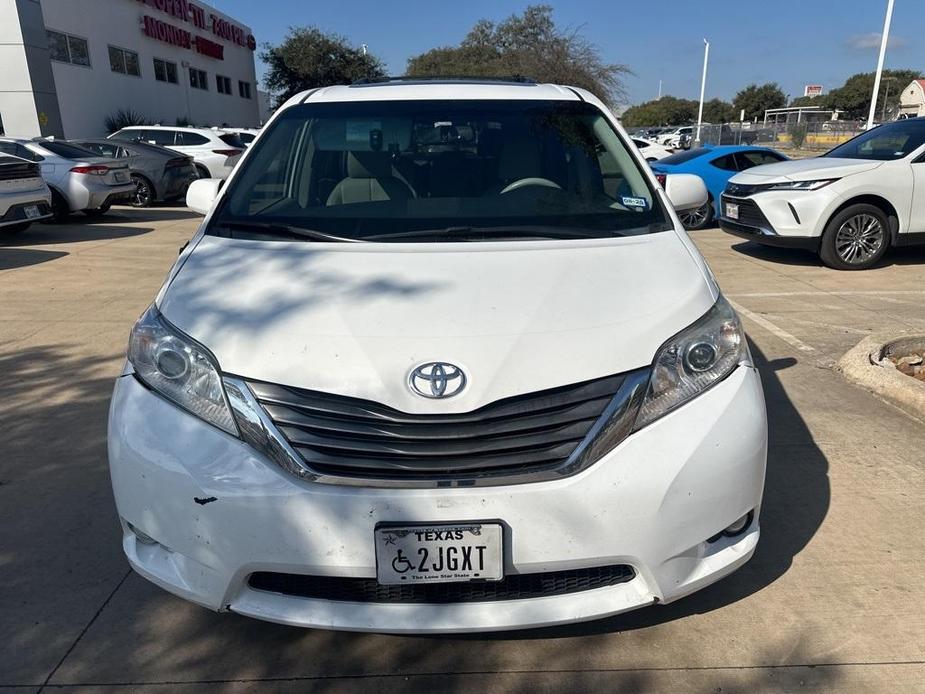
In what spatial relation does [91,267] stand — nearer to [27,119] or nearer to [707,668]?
[707,668]

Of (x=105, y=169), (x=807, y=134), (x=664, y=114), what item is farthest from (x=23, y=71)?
(x=664, y=114)

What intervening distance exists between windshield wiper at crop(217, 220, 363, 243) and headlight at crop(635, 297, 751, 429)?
122 cm

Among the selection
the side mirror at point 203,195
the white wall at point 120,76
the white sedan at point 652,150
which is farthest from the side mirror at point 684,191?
the white wall at point 120,76

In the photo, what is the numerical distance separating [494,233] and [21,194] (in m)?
9.48

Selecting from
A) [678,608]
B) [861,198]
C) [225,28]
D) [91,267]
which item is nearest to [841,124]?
[225,28]

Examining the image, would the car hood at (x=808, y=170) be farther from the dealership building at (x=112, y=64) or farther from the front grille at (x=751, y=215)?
the dealership building at (x=112, y=64)

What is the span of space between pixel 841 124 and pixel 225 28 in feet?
113

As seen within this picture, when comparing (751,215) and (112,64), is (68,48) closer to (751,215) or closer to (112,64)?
(112,64)

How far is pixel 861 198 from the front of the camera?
831 centimetres

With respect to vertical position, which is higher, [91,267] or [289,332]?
[289,332]

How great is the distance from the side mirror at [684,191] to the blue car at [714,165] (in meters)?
8.19

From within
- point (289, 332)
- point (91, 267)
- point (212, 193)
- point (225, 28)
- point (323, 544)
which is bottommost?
point (91, 267)

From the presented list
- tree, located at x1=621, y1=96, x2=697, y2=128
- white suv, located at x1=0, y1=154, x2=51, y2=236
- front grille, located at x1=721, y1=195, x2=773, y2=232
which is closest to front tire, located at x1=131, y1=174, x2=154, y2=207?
white suv, located at x1=0, y1=154, x2=51, y2=236

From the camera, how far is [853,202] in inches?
327
